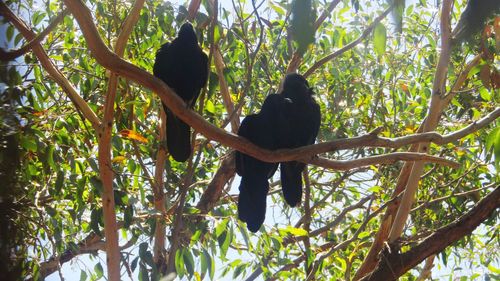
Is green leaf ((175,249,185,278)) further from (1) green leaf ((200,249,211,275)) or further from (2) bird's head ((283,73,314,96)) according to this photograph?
(2) bird's head ((283,73,314,96))

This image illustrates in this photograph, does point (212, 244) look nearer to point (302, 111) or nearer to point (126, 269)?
point (126, 269)

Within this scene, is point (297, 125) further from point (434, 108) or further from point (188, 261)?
point (188, 261)

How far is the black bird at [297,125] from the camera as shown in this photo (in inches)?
157

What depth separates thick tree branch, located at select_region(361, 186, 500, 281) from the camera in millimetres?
3388

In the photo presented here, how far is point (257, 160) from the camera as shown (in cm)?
391

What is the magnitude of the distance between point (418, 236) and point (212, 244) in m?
1.56

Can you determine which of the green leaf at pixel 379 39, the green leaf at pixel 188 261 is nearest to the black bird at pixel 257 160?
the green leaf at pixel 188 261

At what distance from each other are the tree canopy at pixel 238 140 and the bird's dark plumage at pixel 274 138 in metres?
0.17

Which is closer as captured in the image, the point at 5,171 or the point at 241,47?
the point at 5,171

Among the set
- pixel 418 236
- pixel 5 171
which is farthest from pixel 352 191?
pixel 5 171

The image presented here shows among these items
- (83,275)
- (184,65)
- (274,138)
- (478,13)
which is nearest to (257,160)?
(274,138)

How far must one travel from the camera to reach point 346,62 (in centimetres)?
605

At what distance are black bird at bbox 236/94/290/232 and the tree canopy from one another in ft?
0.46

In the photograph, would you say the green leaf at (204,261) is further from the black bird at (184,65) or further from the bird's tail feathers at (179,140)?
the black bird at (184,65)
